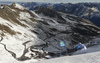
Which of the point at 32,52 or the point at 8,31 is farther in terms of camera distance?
the point at 8,31

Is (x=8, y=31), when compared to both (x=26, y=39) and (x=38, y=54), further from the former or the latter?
(x=38, y=54)

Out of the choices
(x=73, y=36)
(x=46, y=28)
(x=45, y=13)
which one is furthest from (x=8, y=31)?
(x=45, y=13)

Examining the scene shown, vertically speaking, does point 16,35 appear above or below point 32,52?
above

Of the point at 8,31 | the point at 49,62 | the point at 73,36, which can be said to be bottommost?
the point at 73,36

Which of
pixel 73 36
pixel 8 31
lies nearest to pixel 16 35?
pixel 8 31

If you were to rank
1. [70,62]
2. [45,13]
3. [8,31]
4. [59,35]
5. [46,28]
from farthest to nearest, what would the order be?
[45,13], [46,28], [59,35], [8,31], [70,62]

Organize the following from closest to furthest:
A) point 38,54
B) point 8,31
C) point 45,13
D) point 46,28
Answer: point 38,54, point 8,31, point 46,28, point 45,13

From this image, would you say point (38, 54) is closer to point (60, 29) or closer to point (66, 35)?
point (66, 35)

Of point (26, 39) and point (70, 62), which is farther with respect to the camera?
point (26, 39)

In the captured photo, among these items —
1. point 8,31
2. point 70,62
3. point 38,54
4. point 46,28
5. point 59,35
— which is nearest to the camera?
point 70,62
